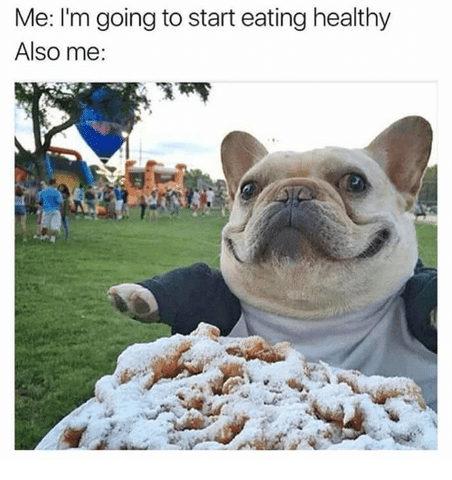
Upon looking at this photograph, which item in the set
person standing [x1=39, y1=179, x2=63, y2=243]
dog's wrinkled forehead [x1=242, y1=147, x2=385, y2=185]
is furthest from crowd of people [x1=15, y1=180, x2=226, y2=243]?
dog's wrinkled forehead [x1=242, y1=147, x2=385, y2=185]

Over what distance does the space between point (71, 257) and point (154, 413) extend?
0.80m

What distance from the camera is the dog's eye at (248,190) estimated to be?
2320mm

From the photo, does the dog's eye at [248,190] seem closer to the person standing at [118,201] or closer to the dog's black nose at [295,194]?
the dog's black nose at [295,194]

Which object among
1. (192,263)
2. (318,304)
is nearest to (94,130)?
(192,263)

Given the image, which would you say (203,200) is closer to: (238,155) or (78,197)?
(238,155)

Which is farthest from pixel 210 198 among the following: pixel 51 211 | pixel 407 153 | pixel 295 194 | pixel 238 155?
pixel 407 153

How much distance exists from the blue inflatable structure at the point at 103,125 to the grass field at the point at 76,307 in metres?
0.35

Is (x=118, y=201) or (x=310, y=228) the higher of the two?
(x=118, y=201)

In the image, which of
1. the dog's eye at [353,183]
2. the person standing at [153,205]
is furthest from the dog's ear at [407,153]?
the person standing at [153,205]

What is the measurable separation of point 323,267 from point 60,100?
1213 mm

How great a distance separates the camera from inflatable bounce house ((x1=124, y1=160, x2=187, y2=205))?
2.53 meters

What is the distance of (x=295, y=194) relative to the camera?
2193 mm

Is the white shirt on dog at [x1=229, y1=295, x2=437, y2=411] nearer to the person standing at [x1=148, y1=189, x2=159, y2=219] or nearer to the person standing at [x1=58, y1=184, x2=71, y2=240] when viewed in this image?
the person standing at [x1=148, y1=189, x2=159, y2=219]

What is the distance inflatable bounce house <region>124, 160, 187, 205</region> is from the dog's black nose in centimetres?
49
